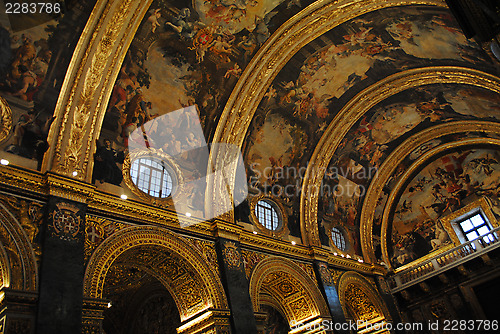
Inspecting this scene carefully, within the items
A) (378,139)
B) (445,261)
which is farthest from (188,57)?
(445,261)

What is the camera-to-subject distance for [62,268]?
8359 mm

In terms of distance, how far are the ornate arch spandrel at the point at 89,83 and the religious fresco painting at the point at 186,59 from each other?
526 mm

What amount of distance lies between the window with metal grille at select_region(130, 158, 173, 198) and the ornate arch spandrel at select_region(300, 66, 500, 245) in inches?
270

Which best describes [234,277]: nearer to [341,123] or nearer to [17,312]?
[17,312]

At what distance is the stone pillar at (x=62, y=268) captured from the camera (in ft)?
25.2

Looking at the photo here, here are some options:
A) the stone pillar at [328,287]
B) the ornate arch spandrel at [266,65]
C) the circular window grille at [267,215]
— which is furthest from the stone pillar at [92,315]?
the stone pillar at [328,287]

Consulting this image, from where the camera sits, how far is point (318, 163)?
17.5 meters

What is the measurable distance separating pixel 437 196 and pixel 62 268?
1832 cm

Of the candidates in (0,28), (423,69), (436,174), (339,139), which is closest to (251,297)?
(339,139)

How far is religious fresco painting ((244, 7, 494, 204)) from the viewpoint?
13508 millimetres

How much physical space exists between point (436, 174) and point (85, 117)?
57.7ft

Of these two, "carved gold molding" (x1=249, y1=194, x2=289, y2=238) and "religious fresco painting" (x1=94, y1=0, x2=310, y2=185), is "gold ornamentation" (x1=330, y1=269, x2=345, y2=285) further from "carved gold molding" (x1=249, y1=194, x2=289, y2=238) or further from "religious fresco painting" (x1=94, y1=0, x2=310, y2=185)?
Result: "religious fresco painting" (x1=94, y1=0, x2=310, y2=185)

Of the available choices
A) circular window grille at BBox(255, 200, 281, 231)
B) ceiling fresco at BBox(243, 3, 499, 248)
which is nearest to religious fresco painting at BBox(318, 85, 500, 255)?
ceiling fresco at BBox(243, 3, 499, 248)

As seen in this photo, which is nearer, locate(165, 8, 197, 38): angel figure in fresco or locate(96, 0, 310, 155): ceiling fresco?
locate(96, 0, 310, 155): ceiling fresco
